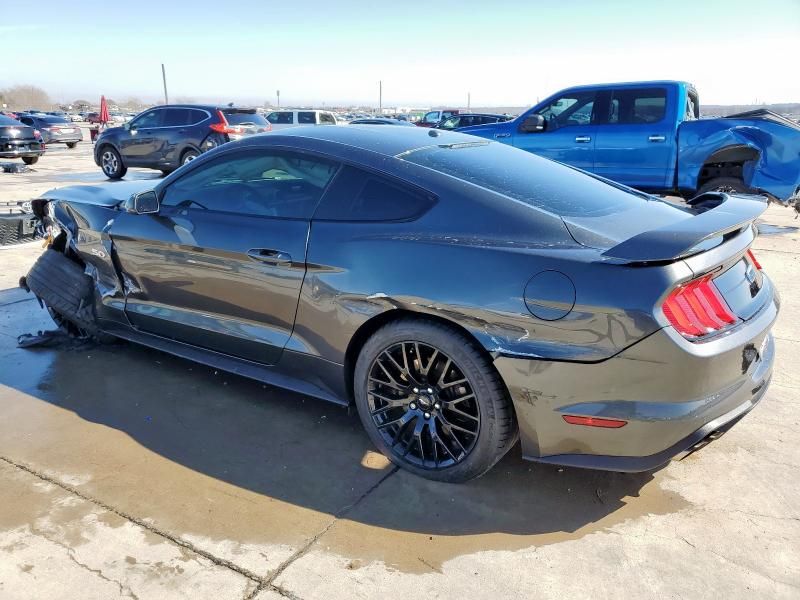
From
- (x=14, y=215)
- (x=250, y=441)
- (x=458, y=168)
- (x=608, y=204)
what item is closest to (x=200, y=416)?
(x=250, y=441)

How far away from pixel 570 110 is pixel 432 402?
739cm

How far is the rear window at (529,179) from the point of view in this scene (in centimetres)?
282

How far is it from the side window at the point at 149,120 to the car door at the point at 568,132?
8836mm

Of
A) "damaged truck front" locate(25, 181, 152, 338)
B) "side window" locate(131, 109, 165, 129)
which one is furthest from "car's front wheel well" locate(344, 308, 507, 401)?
"side window" locate(131, 109, 165, 129)

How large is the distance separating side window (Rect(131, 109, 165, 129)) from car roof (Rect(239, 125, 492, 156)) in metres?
12.0

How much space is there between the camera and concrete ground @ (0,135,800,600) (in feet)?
→ 7.41

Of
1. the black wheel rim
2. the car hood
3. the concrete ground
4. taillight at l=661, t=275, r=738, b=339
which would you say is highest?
the car hood

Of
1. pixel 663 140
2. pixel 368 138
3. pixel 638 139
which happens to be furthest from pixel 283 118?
pixel 368 138

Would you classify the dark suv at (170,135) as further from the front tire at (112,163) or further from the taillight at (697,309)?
the taillight at (697,309)

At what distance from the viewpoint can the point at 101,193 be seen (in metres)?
4.26

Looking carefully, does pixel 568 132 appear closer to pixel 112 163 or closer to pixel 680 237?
pixel 680 237

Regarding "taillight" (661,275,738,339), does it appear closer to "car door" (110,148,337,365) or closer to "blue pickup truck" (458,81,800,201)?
"car door" (110,148,337,365)

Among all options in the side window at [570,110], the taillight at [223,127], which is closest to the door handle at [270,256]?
the side window at [570,110]

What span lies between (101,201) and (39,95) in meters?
117
